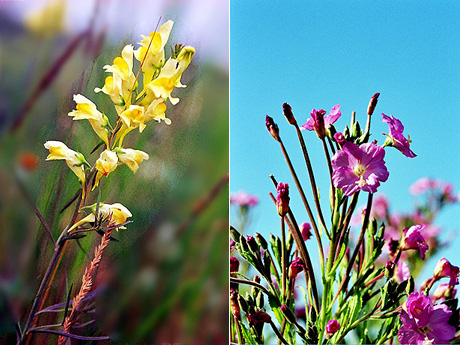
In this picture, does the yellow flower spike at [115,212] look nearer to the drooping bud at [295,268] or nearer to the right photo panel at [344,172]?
the right photo panel at [344,172]

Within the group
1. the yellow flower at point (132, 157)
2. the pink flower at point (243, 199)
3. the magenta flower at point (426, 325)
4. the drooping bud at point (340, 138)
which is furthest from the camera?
the pink flower at point (243, 199)

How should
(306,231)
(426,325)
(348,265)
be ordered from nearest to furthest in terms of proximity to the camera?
(426,325), (348,265), (306,231)

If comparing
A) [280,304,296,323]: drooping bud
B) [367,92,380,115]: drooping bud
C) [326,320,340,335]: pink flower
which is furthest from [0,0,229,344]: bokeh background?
[367,92,380,115]: drooping bud

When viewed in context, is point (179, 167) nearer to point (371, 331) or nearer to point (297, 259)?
point (297, 259)

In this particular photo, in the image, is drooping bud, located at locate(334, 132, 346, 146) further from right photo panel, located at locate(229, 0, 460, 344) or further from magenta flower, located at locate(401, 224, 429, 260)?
magenta flower, located at locate(401, 224, 429, 260)

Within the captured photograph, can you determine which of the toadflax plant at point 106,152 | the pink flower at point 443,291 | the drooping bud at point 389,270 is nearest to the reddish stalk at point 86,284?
the toadflax plant at point 106,152

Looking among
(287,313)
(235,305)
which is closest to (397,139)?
(287,313)

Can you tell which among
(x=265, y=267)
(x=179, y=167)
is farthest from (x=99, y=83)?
(x=265, y=267)

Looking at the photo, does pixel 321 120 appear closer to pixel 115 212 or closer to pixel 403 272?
pixel 403 272
